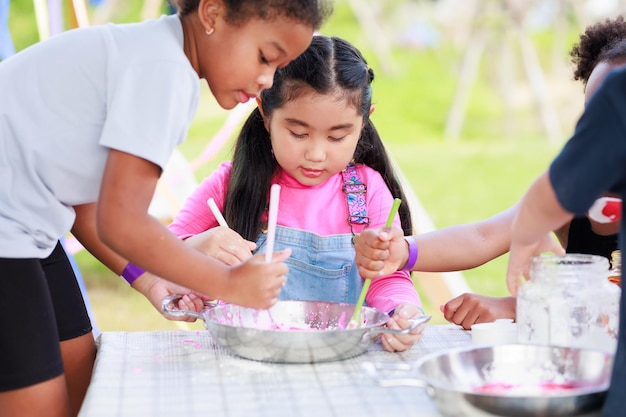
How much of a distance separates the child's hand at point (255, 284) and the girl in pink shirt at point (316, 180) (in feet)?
1.30

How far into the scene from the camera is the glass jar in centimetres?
124

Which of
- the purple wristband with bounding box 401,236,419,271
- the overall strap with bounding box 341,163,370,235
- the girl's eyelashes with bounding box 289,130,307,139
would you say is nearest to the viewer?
the purple wristband with bounding box 401,236,419,271

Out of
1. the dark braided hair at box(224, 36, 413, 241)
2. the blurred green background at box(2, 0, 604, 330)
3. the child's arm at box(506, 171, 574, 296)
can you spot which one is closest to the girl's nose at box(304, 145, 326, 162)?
the dark braided hair at box(224, 36, 413, 241)

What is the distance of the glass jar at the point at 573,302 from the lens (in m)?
1.24

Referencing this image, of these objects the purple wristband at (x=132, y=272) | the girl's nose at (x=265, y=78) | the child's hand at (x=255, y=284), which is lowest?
the purple wristband at (x=132, y=272)

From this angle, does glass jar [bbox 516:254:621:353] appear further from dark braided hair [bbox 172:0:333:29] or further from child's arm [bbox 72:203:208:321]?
child's arm [bbox 72:203:208:321]

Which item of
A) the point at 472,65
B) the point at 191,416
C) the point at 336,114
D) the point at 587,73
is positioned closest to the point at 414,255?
the point at 336,114

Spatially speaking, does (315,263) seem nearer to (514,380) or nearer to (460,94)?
(514,380)

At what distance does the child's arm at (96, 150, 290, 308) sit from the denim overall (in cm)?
61

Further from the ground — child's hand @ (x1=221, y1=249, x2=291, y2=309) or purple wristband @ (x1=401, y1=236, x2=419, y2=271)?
child's hand @ (x1=221, y1=249, x2=291, y2=309)

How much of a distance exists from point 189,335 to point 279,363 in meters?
0.27

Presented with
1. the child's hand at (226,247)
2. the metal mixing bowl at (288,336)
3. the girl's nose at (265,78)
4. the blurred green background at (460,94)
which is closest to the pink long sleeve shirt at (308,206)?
the child's hand at (226,247)

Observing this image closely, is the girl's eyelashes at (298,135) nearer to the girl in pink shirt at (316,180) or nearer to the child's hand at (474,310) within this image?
the girl in pink shirt at (316,180)

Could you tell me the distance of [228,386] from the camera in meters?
1.24
